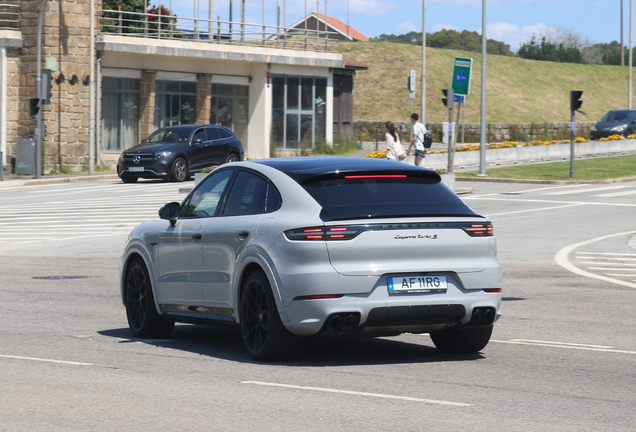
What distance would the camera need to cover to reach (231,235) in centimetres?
789

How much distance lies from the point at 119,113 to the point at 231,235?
116 ft

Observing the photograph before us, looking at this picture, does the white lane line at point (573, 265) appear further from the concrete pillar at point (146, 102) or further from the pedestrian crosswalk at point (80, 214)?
the concrete pillar at point (146, 102)

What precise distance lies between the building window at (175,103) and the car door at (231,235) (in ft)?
118

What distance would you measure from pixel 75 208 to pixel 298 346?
61.4 feet

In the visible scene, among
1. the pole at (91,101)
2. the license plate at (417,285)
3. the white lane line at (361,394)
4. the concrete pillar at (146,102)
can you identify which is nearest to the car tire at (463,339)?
the license plate at (417,285)

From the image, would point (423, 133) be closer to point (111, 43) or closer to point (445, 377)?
point (111, 43)

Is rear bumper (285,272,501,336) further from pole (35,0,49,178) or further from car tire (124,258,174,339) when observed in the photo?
pole (35,0,49,178)

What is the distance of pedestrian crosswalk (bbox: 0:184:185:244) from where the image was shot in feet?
66.6

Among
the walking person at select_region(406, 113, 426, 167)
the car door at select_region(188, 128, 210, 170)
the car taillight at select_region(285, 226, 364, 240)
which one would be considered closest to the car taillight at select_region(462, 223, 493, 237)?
the car taillight at select_region(285, 226, 364, 240)

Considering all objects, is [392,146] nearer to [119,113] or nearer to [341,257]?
[119,113]

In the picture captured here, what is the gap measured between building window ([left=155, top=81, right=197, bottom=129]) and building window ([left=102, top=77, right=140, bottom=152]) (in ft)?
3.65

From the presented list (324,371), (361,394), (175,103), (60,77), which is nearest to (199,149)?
(60,77)

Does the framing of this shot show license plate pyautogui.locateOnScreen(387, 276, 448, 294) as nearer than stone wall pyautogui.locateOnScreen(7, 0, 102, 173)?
Yes

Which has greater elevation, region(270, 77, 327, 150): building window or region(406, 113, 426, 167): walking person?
region(270, 77, 327, 150): building window
